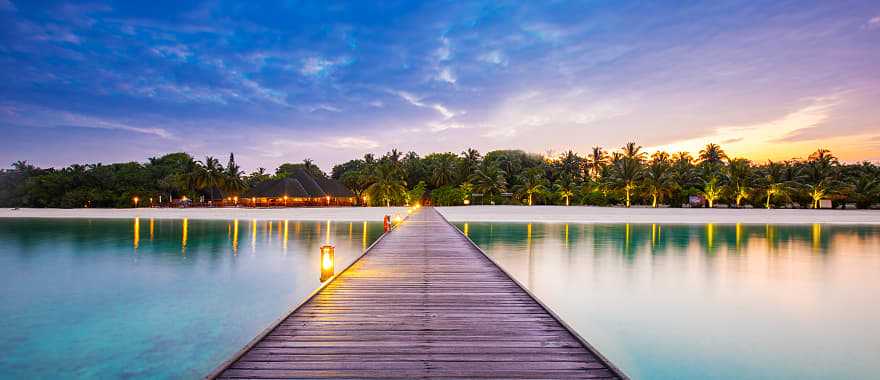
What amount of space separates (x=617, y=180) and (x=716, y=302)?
177 feet

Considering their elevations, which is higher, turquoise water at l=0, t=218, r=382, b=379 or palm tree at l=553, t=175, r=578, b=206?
palm tree at l=553, t=175, r=578, b=206

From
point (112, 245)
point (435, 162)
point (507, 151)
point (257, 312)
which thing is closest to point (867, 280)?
point (257, 312)

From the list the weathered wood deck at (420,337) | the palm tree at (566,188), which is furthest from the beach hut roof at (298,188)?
the weathered wood deck at (420,337)

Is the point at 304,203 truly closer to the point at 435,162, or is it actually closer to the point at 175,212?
the point at 175,212

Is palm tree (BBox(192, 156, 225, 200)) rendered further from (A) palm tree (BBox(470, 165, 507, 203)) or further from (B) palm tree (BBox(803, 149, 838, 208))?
(B) palm tree (BBox(803, 149, 838, 208))

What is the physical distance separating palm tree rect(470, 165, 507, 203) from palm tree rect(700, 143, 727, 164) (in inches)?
1403

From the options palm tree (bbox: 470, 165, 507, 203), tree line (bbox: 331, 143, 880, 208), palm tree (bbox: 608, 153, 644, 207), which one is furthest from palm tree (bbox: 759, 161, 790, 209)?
palm tree (bbox: 470, 165, 507, 203)

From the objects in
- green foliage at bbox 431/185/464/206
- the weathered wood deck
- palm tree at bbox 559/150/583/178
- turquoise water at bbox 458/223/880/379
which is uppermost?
palm tree at bbox 559/150/583/178

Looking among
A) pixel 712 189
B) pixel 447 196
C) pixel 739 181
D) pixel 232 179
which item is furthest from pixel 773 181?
pixel 232 179

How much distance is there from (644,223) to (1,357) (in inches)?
1448

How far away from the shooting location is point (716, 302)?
11.5 metres

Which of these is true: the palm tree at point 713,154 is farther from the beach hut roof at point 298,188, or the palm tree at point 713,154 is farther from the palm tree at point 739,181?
the beach hut roof at point 298,188

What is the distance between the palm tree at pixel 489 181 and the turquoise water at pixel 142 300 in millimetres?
44543

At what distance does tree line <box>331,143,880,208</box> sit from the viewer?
191 feet
